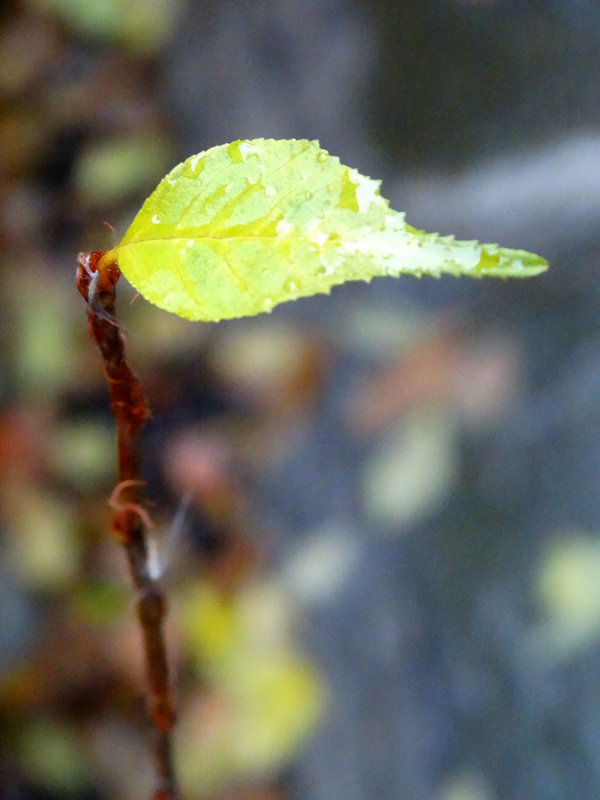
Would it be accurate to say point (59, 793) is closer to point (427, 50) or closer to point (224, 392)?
point (224, 392)

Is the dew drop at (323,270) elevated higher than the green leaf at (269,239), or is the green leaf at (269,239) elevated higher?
the green leaf at (269,239)

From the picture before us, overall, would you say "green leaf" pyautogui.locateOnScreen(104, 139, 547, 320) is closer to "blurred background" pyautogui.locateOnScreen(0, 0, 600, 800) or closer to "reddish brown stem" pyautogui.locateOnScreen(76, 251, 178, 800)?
"reddish brown stem" pyautogui.locateOnScreen(76, 251, 178, 800)

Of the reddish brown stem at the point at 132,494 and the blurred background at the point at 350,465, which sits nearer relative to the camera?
the reddish brown stem at the point at 132,494

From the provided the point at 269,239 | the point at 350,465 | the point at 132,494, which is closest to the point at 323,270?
the point at 269,239

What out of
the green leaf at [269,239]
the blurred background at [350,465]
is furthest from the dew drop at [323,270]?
the blurred background at [350,465]

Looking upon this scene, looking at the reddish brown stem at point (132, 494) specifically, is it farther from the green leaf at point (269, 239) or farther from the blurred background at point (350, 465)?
the blurred background at point (350, 465)

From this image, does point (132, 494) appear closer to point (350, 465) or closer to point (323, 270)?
point (323, 270)
